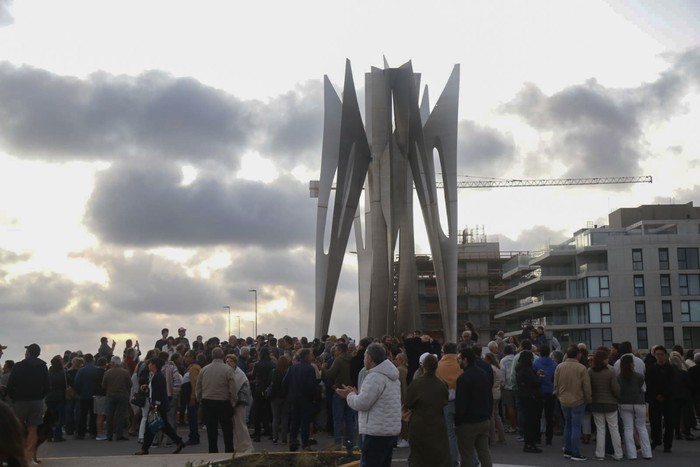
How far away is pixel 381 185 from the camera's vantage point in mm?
34312

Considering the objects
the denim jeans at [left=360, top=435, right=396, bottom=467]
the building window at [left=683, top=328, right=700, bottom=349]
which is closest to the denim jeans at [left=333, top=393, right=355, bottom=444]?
the denim jeans at [left=360, top=435, right=396, bottom=467]

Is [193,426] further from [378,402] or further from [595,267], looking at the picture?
[595,267]

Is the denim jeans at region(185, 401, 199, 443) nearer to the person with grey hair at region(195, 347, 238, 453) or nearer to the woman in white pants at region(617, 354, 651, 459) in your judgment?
the person with grey hair at region(195, 347, 238, 453)

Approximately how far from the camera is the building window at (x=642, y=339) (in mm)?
69812

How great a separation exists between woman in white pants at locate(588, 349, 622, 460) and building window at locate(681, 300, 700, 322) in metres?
60.4

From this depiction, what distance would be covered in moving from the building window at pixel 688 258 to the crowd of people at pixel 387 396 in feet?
180

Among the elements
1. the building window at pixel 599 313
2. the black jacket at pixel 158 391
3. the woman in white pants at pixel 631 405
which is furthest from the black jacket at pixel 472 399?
the building window at pixel 599 313

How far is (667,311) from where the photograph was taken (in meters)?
70.7

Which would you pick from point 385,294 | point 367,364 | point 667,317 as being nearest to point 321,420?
point 367,364

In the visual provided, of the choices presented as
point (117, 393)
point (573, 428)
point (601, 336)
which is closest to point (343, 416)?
point (573, 428)

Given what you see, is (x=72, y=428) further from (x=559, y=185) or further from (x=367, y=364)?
(x=559, y=185)

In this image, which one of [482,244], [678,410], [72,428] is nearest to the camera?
[678,410]

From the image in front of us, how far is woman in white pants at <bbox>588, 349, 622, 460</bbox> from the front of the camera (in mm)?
14094

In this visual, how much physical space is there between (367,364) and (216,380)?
4632 millimetres
